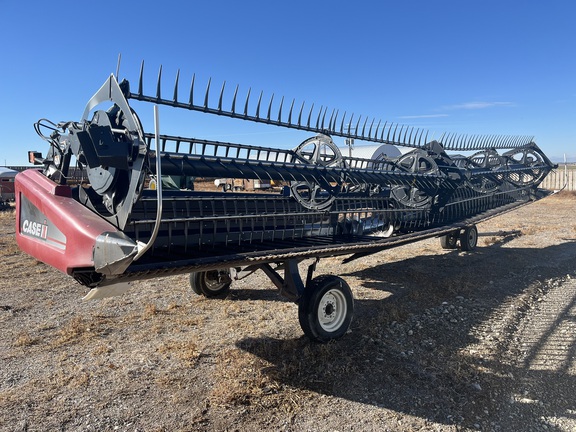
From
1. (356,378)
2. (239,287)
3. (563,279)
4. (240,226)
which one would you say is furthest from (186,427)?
(563,279)

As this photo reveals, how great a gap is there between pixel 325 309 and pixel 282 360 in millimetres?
707

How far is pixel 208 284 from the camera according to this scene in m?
5.52

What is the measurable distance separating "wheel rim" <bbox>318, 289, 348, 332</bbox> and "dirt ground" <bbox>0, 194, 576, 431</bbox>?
0.21 metres

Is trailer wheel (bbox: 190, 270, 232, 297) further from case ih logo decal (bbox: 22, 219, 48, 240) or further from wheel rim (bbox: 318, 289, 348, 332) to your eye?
case ih logo decal (bbox: 22, 219, 48, 240)

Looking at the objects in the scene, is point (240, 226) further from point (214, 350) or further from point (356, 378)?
point (356, 378)

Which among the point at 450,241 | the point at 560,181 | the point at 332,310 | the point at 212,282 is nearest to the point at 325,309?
the point at 332,310

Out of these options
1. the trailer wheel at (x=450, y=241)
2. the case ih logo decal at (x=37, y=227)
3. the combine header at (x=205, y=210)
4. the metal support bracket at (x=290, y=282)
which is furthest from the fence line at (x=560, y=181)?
the case ih logo decal at (x=37, y=227)

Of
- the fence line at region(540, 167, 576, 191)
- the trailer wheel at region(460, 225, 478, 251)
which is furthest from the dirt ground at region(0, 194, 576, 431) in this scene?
the fence line at region(540, 167, 576, 191)

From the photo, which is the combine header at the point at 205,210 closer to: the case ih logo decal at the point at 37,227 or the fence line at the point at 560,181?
the case ih logo decal at the point at 37,227

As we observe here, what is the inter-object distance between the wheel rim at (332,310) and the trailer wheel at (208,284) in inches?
62.2

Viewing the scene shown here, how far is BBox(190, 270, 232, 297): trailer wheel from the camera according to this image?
17.7 ft

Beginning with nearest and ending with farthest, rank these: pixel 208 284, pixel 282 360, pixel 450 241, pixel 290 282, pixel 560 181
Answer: pixel 282 360 → pixel 290 282 → pixel 208 284 → pixel 450 241 → pixel 560 181

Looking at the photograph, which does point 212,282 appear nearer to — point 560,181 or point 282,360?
point 282,360

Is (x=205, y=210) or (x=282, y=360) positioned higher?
(x=205, y=210)
